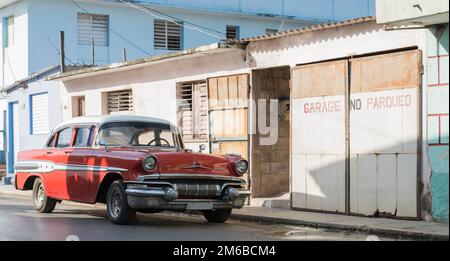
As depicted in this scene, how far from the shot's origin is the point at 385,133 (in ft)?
39.8

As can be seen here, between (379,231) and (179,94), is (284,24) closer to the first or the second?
(179,94)

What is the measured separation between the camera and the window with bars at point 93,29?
92.0 ft

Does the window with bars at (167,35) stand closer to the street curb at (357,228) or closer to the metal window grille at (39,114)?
the metal window grille at (39,114)

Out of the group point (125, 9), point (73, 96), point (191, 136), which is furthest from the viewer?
point (125, 9)

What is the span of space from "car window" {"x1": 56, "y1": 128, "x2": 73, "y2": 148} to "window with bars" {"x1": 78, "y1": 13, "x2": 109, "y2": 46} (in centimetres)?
1493

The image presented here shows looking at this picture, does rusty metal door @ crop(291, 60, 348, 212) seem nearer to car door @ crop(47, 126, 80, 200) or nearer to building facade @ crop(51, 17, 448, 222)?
building facade @ crop(51, 17, 448, 222)

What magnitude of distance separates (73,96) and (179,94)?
20.4ft

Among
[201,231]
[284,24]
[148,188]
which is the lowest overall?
[201,231]

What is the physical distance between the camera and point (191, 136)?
17.2 m

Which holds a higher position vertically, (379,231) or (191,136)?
Result: (191,136)

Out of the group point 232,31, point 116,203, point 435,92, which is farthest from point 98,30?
point 435,92

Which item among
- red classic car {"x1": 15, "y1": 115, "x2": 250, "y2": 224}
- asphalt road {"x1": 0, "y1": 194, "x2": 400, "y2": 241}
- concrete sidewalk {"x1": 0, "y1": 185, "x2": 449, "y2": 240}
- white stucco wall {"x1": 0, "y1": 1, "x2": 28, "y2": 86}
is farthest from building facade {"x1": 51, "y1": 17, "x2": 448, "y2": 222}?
white stucco wall {"x1": 0, "y1": 1, "x2": 28, "y2": 86}

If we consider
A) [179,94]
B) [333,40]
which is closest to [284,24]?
[179,94]

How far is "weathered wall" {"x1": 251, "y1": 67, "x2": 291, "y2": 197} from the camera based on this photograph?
1530 centimetres
